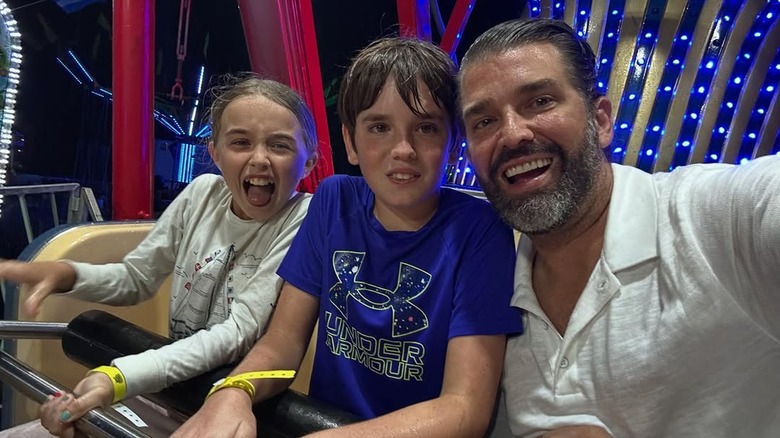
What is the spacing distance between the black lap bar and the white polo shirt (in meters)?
0.30

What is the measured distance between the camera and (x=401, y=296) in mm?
875

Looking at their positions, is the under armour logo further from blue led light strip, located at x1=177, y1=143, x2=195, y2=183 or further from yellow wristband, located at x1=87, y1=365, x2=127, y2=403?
blue led light strip, located at x1=177, y1=143, x2=195, y2=183

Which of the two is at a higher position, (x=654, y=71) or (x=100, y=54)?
(x=654, y=71)

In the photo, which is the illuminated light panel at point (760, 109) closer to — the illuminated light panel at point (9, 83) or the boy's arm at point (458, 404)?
the boy's arm at point (458, 404)

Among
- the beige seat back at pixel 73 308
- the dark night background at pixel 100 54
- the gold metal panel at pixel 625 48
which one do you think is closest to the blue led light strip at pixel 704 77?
the gold metal panel at pixel 625 48

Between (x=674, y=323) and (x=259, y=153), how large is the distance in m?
0.82

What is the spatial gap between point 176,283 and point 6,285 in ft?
1.85

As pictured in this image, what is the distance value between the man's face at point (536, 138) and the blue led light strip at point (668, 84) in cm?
190

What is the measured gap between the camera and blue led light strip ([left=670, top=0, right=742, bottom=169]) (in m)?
2.30

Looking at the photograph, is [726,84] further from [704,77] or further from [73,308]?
[73,308]

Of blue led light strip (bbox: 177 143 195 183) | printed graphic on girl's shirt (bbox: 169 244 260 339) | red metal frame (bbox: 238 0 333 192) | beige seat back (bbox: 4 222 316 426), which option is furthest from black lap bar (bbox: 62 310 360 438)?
blue led light strip (bbox: 177 143 195 183)

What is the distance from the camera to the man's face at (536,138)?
77 centimetres

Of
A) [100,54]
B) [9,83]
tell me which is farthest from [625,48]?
[100,54]

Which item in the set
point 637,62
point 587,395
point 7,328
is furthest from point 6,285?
point 637,62
